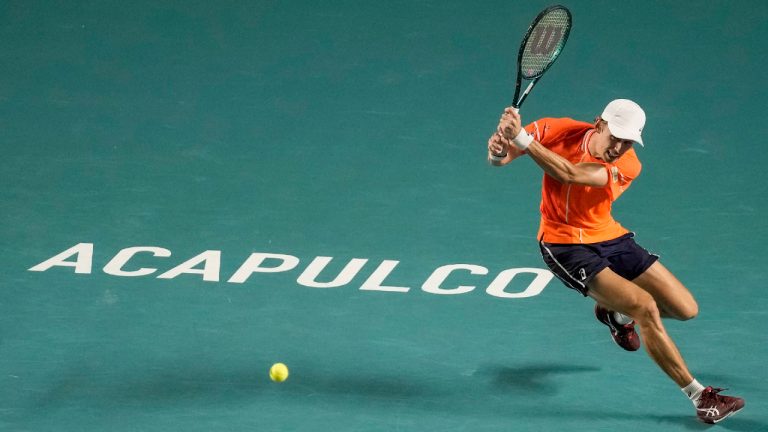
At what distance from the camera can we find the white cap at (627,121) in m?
9.76

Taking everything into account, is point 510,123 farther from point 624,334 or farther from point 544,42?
point 624,334

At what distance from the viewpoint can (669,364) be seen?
9734 mm

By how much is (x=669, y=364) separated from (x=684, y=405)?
0.42 metres

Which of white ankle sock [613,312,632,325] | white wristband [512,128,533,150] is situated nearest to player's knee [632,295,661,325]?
white ankle sock [613,312,632,325]

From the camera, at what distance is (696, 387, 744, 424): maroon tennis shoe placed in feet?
31.7

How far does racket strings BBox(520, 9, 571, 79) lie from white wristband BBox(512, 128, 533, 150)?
1.96 ft

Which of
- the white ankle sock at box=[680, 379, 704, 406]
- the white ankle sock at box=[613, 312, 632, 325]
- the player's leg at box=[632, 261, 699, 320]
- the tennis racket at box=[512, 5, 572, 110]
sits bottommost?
the white ankle sock at box=[680, 379, 704, 406]

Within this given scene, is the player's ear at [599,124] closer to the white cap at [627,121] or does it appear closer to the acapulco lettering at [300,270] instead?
the white cap at [627,121]

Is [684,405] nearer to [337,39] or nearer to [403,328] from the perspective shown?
[403,328]

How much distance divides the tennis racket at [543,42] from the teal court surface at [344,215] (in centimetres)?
202

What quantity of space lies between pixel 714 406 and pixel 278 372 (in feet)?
9.13

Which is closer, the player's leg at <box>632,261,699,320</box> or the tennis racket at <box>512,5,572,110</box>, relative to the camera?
the tennis racket at <box>512,5,572,110</box>

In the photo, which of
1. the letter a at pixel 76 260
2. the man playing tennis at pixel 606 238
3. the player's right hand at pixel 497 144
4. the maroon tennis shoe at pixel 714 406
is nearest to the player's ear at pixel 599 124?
the man playing tennis at pixel 606 238

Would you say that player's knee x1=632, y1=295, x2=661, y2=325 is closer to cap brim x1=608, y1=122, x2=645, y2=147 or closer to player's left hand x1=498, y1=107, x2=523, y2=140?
cap brim x1=608, y1=122, x2=645, y2=147
